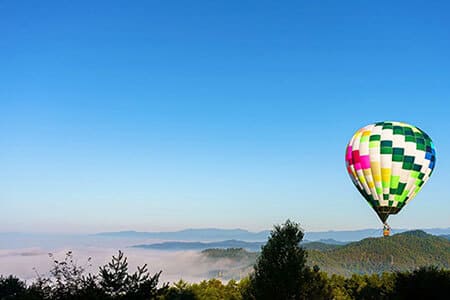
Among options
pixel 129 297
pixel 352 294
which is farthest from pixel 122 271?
pixel 352 294

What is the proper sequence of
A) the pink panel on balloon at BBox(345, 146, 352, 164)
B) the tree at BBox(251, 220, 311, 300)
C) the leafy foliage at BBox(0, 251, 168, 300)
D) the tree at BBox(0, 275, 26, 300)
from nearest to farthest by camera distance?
the leafy foliage at BBox(0, 251, 168, 300) → the tree at BBox(251, 220, 311, 300) → the pink panel on balloon at BBox(345, 146, 352, 164) → the tree at BBox(0, 275, 26, 300)

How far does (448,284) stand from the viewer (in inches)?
1984

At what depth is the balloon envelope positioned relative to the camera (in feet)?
161

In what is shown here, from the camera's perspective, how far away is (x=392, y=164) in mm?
49375

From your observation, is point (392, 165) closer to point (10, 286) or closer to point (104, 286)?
point (104, 286)

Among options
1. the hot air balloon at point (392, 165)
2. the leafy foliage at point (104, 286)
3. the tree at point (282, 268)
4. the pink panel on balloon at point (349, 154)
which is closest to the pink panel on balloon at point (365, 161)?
the hot air balloon at point (392, 165)

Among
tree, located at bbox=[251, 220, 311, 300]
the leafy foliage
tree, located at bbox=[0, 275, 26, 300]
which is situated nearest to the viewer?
the leafy foliage

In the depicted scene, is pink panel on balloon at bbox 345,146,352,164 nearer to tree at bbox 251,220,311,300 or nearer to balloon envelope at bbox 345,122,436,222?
balloon envelope at bbox 345,122,436,222

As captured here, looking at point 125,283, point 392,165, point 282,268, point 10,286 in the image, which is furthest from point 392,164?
point 10,286

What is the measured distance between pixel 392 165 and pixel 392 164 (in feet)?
0.34

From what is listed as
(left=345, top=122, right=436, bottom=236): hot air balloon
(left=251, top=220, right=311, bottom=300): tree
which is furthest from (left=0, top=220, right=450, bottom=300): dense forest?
(left=345, top=122, right=436, bottom=236): hot air balloon

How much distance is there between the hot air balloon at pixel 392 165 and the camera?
4922 centimetres

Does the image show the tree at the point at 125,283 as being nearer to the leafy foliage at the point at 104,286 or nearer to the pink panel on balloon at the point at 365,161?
the leafy foliage at the point at 104,286

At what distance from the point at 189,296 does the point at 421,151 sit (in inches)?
1506
